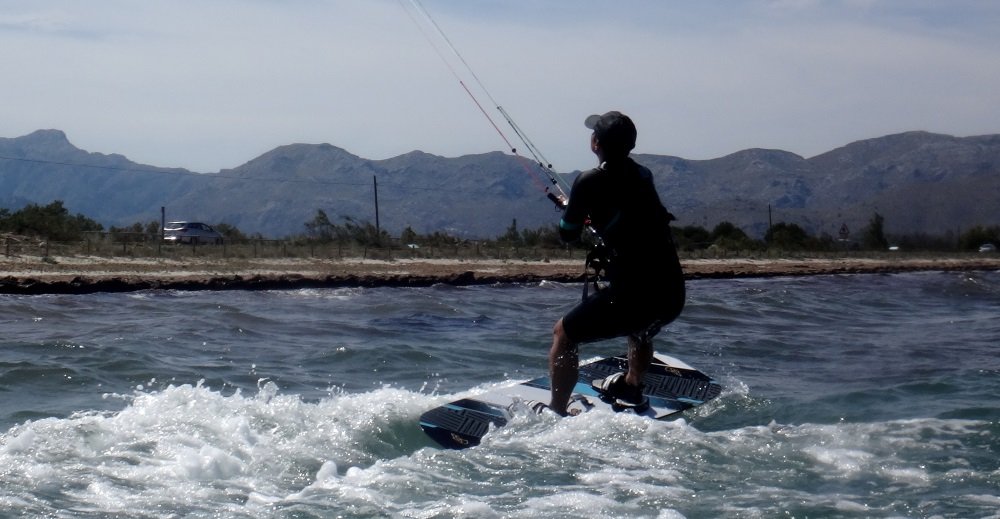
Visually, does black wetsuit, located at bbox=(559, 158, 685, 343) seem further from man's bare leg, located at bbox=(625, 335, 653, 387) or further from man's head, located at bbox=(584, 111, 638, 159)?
man's bare leg, located at bbox=(625, 335, 653, 387)

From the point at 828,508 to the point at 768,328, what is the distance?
9470 millimetres

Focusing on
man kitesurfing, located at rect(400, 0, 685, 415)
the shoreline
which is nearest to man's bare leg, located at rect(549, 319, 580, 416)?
man kitesurfing, located at rect(400, 0, 685, 415)

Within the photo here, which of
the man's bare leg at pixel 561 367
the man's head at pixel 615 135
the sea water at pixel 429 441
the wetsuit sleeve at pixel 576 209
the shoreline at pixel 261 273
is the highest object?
the man's head at pixel 615 135

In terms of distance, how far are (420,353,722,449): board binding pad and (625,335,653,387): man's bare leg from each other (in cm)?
19

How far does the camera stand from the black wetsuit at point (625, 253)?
19.1 feet

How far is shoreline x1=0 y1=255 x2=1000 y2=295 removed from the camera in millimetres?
17547

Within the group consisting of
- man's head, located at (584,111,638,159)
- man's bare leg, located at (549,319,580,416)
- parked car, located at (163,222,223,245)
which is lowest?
man's bare leg, located at (549,319,580,416)

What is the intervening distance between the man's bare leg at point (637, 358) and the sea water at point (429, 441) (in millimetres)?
422

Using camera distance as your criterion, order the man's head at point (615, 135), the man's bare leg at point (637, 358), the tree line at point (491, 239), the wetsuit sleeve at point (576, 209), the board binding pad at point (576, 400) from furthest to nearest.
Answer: the tree line at point (491, 239)
the man's bare leg at point (637, 358)
the board binding pad at point (576, 400)
the man's head at point (615, 135)
the wetsuit sleeve at point (576, 209)

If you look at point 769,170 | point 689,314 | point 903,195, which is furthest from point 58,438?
point 769,170

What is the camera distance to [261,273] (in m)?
22.3

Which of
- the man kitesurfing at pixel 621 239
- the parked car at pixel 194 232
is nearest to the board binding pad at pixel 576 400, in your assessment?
the man kitesurfing at pixel 621 239

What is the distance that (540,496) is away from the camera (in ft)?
15.6

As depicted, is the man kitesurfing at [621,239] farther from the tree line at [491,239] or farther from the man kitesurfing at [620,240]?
the tree line at [491,239]
